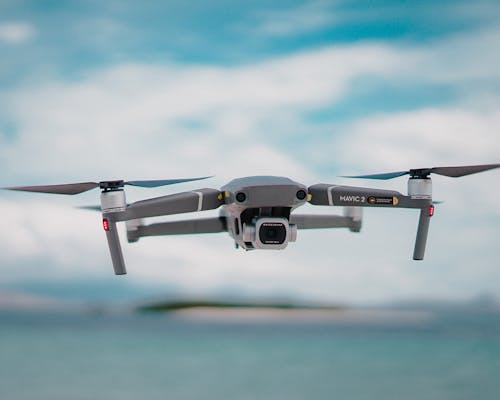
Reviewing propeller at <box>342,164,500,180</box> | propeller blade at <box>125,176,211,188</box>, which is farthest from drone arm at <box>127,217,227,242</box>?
propeller at <box>342,164,500,180</box>

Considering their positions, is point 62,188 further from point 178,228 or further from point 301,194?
point 178,228

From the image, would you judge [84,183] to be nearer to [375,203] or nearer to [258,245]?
[258,245]

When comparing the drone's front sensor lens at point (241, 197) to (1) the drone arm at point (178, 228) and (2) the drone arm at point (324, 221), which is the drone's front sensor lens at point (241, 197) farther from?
(2) the drone arm at point (324, 221)

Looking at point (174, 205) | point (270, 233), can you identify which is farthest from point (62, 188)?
point (270, 233)

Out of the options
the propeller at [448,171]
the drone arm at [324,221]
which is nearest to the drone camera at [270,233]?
the propeller at [448,171]

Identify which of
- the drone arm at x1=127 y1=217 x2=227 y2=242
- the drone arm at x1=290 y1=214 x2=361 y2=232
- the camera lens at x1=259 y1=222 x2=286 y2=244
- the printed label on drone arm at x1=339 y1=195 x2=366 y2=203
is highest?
the printed label on drone arm at x1=339 y1=195 x2=366 y2=203

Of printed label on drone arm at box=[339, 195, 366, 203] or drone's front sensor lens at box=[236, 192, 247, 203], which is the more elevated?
drone's front sensor lens at box=[236, 192, 247, 203]

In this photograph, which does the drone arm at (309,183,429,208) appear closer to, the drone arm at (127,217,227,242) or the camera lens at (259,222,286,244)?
the camera lens at (259,222,286,244)

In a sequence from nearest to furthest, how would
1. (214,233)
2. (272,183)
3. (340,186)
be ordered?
1. (272,183)
2. (340,186)
3. (214,233)

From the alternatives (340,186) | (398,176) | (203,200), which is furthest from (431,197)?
(203,200)
